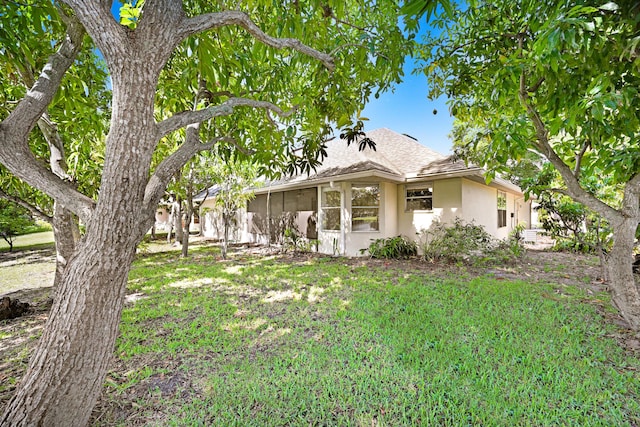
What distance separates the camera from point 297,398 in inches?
92.4

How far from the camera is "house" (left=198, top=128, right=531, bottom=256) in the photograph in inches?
342

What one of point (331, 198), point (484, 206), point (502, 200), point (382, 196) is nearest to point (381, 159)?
point (382, 196)

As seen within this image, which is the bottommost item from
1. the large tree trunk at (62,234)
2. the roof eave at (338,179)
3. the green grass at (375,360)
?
the green grass at (375,360)

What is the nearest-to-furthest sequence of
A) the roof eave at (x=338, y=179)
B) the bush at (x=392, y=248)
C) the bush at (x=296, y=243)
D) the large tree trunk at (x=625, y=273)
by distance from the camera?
1. the large tree trunk at (x=625, y=273)
2. the roof eave at (x=338, y=179)
3. the bush at (x=392, y=248)
4. the bush at (x=296, y=243)

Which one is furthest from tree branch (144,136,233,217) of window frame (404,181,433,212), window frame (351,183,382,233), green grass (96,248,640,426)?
window frame (404,181,433,212)

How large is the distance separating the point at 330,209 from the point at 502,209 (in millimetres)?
9133

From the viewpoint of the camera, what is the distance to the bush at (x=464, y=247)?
788cm

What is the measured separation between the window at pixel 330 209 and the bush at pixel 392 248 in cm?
162

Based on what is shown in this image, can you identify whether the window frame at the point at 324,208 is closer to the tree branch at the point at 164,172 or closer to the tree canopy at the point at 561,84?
the tree canopy at the point at 561,84

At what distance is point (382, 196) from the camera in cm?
937

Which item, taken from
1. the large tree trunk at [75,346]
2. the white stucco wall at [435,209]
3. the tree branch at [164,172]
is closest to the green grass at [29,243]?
the large tree trunk at [75,346]

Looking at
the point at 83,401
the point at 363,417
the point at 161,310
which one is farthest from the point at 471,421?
the point at 161,310

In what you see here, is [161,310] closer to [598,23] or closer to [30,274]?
[598,23]

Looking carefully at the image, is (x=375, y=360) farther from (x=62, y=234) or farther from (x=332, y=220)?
(x=332, y=220)
